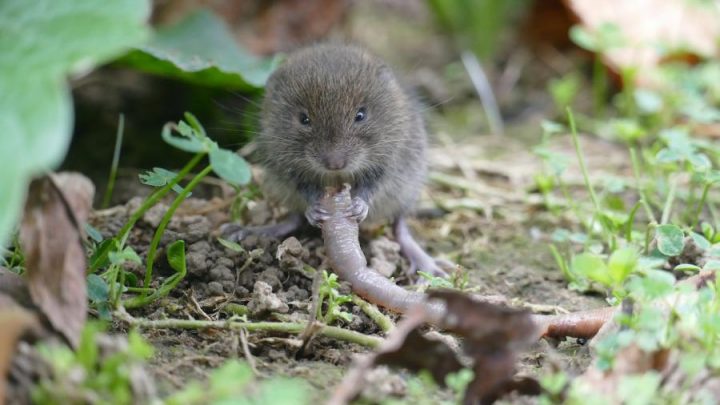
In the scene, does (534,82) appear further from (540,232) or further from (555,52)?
(540,232)

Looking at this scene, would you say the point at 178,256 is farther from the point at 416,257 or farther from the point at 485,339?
the point at 416,257

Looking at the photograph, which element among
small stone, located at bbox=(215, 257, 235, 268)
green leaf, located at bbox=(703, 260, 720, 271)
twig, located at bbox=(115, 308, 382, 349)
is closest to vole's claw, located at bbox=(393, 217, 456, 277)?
small stone, located at bbox=(215, 257, 235, 268)

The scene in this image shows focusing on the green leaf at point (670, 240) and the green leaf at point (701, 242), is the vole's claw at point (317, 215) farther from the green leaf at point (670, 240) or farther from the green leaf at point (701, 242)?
→ the green leaf at point (701, 242)

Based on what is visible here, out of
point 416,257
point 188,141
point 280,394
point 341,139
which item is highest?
point 188,141

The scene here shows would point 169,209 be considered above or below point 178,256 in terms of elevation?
above

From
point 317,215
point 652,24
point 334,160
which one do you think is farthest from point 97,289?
point 652,24

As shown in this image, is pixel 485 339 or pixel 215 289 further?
pixel 215 289

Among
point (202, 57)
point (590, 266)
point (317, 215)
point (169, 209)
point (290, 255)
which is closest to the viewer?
point (590, 266)

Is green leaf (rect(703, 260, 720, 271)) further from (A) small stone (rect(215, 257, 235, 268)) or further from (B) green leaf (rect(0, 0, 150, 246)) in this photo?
(B) green leaf (rect(0, 0, 150, 246))
